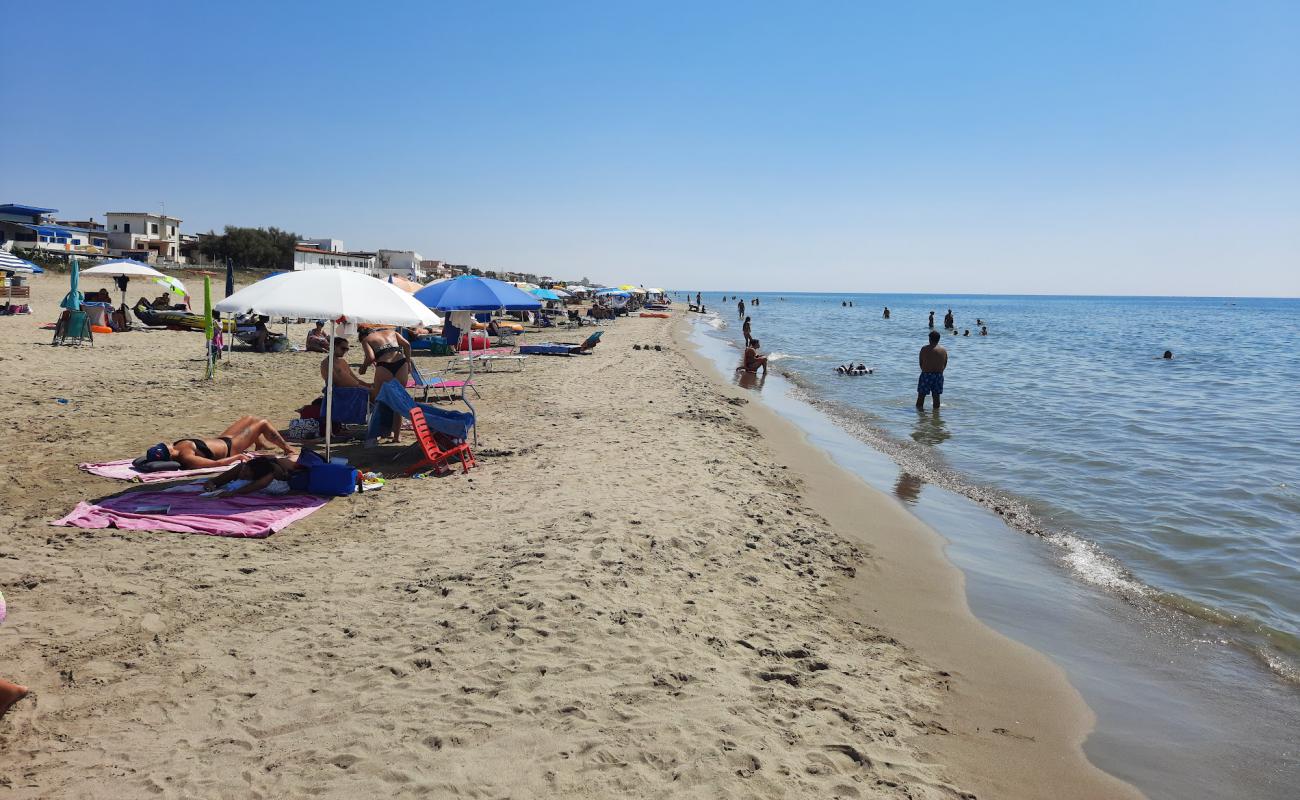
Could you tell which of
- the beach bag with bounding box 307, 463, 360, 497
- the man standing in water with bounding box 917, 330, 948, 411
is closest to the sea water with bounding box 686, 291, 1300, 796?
the man standing in water with bounding box 917, 330, 948, 411

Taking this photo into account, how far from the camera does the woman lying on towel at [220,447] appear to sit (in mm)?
6934

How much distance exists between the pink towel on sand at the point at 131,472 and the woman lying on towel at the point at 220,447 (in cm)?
9

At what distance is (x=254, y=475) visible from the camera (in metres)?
6.46

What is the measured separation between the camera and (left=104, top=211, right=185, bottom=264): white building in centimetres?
6438

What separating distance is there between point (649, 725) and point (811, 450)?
7997 millimetres

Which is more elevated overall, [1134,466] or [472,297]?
[472,297]

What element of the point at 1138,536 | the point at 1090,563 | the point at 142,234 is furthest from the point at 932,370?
the point at 142,234

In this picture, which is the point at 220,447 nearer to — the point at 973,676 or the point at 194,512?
the point at 194,512

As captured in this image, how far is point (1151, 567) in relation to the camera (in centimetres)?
664

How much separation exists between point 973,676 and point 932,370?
1125 centimetres

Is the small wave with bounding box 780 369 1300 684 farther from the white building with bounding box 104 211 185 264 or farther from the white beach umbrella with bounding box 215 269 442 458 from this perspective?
the white building with bounding box 104 211 185 264

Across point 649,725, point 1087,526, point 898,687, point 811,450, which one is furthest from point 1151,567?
point 649,725

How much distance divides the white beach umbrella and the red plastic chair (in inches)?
49.8

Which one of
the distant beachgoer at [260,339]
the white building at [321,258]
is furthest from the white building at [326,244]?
the distant beachgoer at [260,339]
